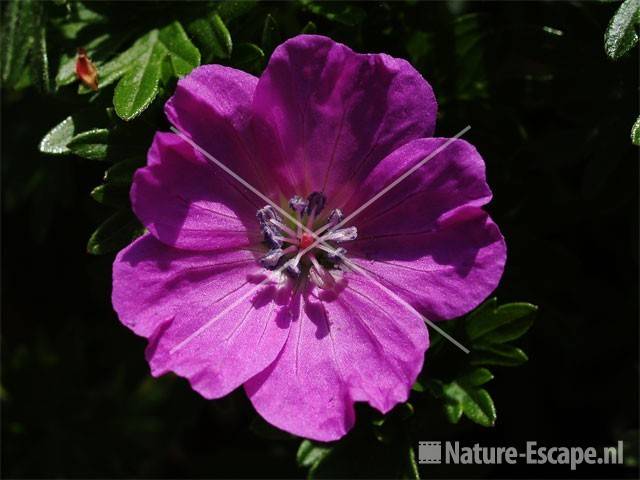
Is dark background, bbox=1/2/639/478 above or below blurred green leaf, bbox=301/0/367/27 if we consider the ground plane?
below

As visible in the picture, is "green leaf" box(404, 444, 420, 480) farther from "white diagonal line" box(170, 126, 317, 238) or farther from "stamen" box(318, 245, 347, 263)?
"white diagonal line" box(170, 126, 317, 238)

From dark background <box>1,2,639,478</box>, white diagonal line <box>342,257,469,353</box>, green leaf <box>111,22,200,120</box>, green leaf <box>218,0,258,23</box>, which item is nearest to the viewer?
white diagonal line <box>342,257,469,353</box>

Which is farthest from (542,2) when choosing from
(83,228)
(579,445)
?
(83,228)

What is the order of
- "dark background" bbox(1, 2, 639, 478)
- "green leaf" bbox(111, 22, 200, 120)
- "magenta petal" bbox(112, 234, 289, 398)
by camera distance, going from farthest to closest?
"dark background" bbox(1, 2, 639, 478) < "green leaf" bbox(111, 22, 200, 120) < "magenta petal" bbox(112, 234, 289, 398)

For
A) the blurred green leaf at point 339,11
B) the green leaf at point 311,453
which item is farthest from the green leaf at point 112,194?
the green leaf at point 311,453

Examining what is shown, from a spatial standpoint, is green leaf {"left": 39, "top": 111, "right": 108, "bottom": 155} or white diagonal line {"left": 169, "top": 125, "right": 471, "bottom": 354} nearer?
white diagonal line {"left": 169, "top": 125, "right": 471, "bottom": 354}

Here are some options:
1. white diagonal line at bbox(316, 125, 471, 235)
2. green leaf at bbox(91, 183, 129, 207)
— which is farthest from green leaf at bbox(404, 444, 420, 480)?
green leaf at bbox(91, 183, 129, 207)

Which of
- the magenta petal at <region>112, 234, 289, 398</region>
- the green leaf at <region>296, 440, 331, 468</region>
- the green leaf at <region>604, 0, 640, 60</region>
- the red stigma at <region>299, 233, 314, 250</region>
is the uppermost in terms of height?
the green leaf at <region>604, 0, 640, 60</region>

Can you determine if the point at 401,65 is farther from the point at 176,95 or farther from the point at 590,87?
the point at 590,87
